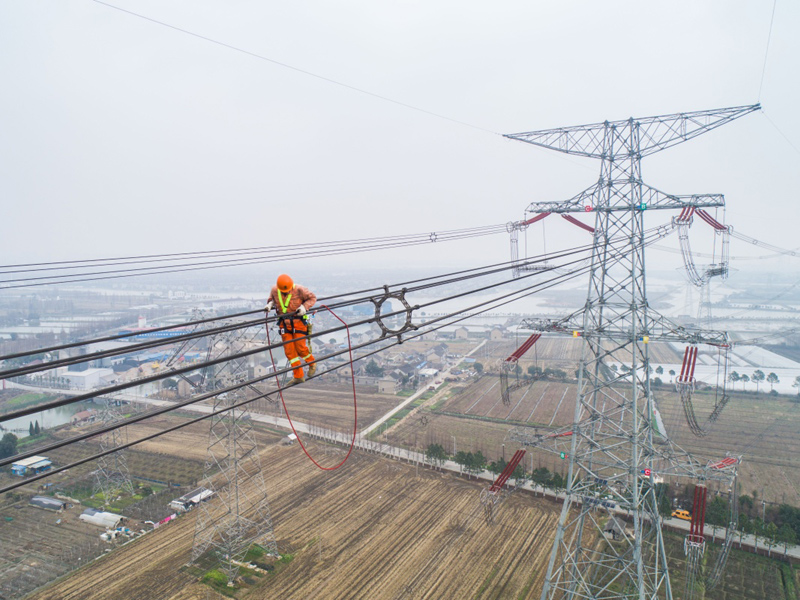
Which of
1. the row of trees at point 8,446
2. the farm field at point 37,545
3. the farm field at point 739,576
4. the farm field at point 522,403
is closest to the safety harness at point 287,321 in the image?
the farm field at point 739,576

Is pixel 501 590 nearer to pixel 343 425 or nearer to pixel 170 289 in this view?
pixel 343 425

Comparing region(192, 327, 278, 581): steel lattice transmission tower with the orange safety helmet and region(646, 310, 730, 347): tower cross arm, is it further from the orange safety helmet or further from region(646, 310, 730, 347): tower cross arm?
region(646, 310, 730, 347): tower cross arm

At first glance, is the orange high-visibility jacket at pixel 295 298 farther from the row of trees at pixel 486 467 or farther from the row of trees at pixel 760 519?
the row of trees at pixel 760 519

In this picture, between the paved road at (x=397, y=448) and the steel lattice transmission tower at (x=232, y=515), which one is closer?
the steel lattice transmission tower at (x=232, y=515)

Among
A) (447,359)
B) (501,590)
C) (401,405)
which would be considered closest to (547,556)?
(501,590)

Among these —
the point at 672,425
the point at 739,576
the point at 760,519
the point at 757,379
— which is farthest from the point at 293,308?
the point at 757,379
